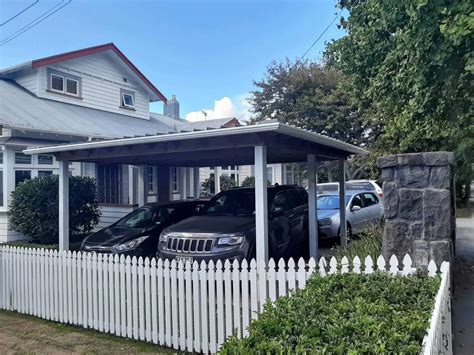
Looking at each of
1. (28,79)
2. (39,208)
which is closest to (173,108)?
(28,79)

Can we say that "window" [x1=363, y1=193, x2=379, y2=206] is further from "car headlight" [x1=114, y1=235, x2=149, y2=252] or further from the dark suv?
"car headlight" [x1=114, y1=235, x2=149, y2=252]

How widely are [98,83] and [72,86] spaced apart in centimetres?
125

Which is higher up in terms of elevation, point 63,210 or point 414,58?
point 414,58

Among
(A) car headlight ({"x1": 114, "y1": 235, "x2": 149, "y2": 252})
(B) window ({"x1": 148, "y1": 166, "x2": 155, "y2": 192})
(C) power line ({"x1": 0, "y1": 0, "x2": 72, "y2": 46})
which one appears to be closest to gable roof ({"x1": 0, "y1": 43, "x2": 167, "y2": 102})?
(C) power line ({"x1": 0, "y1": 0, "x2": 72, "y2": 46})

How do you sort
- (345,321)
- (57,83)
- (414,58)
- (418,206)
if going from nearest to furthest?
1. (345,321)
2. (418,206)
3. (414,58)
4. (57,83)

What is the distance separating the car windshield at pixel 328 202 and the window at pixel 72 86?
10954 mm

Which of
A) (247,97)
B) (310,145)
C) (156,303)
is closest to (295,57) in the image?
(247,97)

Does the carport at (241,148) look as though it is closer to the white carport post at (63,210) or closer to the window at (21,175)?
the white carport post at (63,210)

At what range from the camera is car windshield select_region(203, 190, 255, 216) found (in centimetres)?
852

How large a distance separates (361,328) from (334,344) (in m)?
0.27

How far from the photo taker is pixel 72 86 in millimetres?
16922

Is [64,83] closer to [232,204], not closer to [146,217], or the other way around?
[146,217]

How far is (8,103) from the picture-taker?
13.1 metres

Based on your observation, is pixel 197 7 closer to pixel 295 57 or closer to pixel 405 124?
pixel 405 124
